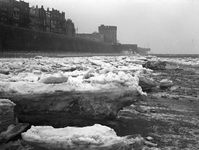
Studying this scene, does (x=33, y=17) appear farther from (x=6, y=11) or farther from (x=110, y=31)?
(x=110, y=31)

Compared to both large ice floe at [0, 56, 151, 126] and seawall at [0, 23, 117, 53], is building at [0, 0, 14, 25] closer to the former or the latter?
seawall at [0, 23, 117, 53]

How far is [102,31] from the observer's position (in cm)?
9500

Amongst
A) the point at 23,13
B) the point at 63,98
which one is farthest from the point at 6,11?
the point at 63,98

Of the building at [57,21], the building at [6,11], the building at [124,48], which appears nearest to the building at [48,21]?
the building at [57,21]

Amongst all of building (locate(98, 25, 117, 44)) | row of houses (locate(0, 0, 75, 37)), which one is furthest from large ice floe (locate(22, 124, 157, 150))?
building (locate(98, 25, 117, 44))

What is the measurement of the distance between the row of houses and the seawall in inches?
219

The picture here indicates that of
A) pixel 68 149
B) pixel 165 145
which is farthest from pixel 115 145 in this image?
pixel 165 145

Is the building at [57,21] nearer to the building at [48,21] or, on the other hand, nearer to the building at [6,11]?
the building at [48,21]

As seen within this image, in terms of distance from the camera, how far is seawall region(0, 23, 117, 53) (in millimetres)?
22719

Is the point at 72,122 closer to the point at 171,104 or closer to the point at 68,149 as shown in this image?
the point at 68,149

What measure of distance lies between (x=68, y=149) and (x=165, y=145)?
180 centimetres

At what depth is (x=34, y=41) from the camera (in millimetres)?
29578

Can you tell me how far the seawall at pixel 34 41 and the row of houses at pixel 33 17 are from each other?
18.3ft

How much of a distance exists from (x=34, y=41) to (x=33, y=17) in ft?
43.8
